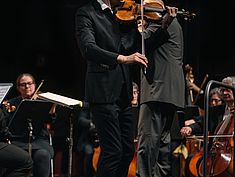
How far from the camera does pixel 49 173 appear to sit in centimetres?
518

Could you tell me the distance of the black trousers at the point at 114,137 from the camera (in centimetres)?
331

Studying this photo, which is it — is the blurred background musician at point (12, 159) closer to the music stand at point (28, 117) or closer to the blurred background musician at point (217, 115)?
the music stand at point (28, 117)

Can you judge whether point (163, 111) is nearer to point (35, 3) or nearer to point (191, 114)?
point (191, 114)

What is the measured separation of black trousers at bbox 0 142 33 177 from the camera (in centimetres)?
427

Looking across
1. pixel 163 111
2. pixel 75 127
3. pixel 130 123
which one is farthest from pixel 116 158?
pixel 75 127

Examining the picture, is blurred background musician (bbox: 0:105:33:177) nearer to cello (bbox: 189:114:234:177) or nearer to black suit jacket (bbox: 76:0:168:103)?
black suit jacket (bbox: 76:0:168:103)

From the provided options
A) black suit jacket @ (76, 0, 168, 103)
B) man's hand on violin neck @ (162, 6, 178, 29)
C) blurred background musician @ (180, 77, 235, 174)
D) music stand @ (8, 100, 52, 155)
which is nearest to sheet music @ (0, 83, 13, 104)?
music stand @ (8, 100, 52, 155)

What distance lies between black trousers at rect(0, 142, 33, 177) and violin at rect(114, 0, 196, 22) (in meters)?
1.44

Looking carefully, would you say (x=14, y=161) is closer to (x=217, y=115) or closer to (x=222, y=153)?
(x=222, y=153)

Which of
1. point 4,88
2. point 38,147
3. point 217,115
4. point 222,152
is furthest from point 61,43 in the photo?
point 222,152

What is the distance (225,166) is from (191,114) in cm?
125

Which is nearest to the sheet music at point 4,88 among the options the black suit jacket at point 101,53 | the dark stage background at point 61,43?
the black suit jacket at point 101,53

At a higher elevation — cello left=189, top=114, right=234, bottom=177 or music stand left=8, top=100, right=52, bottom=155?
music stand left=8, top=100, right=52, bottom=155

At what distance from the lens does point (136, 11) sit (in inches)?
144
